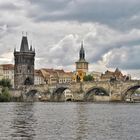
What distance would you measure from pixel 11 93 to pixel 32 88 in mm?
5940

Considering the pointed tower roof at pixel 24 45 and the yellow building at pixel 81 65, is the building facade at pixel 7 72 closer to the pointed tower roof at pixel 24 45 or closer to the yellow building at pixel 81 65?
the yellow building at pixel 81 65

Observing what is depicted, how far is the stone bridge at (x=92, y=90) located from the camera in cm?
10587

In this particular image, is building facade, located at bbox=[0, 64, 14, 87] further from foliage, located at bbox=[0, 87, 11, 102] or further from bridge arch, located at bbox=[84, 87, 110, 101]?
foliage, located at bbox=[0, 87, 11, 102]

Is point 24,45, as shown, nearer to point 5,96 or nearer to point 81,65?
point 5,96

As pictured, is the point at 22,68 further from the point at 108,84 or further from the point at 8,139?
the point at 8,139

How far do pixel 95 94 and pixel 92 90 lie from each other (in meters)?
17.7

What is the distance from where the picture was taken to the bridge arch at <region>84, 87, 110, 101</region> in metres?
112

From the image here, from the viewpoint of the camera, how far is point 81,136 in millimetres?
29281

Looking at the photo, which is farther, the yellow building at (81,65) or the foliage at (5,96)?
the yellow building at (81,65)

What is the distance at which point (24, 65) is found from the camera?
148000mm

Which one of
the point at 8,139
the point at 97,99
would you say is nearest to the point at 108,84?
the point at 97,99

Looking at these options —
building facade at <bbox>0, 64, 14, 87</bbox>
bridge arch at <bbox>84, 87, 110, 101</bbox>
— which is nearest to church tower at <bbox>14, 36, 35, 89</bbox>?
bridge arch at <bbox>84, 87, 110, 101</bbox>

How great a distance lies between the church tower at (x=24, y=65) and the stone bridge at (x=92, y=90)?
13.2 m

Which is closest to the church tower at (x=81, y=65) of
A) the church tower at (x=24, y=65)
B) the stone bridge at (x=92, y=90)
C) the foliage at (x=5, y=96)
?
the church tower at (x=24, y=65)
